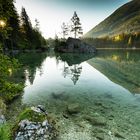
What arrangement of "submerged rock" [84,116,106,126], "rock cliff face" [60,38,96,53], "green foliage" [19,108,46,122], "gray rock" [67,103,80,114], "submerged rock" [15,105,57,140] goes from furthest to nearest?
"rock cliff face" [60,38,96,53] → "gray rock" [67,103,80,114] → "submerged rock" [84,116,106,126] → "green foliage" [19,108,46,122] → "submerged rock" [15,105,57,140]

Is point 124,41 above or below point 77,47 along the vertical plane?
below

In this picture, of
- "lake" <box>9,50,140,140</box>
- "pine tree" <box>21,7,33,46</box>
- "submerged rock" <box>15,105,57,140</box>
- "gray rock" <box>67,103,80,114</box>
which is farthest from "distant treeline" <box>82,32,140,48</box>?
"submerged rock" <box>15,105,57,140</box>

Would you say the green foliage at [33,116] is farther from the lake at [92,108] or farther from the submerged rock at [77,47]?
the submerged rock at [77,47]

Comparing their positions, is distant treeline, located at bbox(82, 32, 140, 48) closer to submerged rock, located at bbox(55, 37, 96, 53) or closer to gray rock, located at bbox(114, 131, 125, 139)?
submerged rock, located at bbox(55, 37, 96, 53)

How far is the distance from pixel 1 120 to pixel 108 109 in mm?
6199

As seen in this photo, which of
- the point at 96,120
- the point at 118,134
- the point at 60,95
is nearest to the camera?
the point at 118,134

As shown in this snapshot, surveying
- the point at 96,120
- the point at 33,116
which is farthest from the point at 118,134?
the point at 33,116

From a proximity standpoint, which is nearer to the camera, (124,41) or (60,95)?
(60,95)

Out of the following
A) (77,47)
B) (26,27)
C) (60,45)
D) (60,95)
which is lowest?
(77,47)

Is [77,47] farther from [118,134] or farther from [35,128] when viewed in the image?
[35,128]

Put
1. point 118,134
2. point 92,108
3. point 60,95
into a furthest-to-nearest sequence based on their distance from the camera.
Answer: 1. point 60,95
2. point 92,108
3. point 118,134

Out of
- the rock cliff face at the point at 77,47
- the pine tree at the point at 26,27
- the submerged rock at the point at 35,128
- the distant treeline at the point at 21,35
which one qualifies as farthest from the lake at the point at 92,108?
the pine tree at the point at 26,27

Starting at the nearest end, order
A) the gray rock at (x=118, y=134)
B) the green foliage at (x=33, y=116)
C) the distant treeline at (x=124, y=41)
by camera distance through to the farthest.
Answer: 1. the green foliage at (x=33, y=116)
2. the gray rock at (x=118, y=134)
3. the distant treeline at (x=124, y=41)

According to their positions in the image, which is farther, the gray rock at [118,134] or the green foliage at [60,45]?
the green foliage at [60,45]
